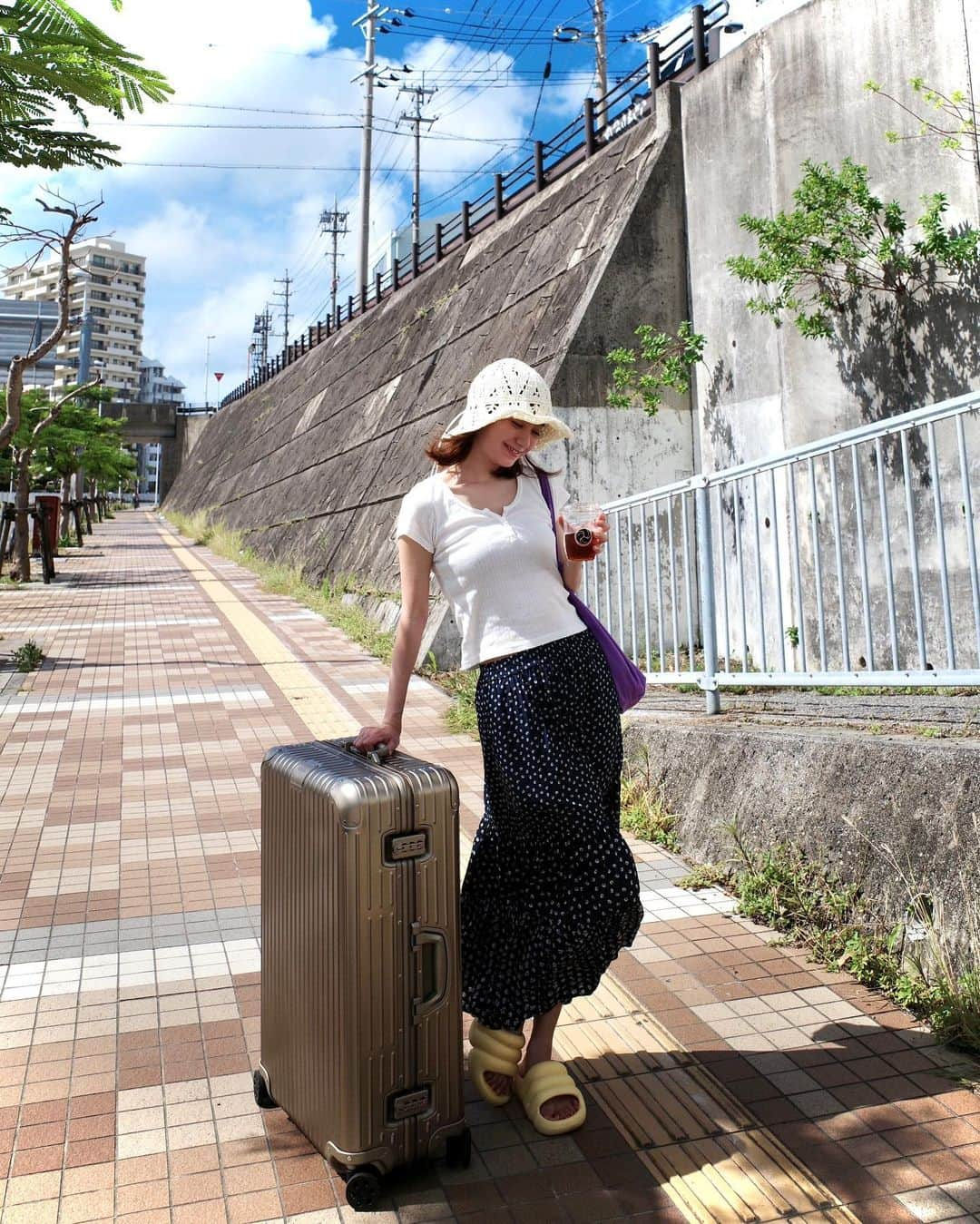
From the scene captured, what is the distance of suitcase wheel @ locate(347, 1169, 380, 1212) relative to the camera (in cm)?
221

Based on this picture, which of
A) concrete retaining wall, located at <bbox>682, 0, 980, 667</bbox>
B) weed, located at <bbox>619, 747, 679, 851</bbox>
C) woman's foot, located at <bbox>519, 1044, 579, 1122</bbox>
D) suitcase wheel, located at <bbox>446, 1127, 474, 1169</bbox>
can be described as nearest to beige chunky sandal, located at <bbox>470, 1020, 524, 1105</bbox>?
woman's foot, located at <bbox>519, 1044, 579, 1122</bbox>

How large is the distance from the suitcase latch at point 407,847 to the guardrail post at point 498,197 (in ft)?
59.5

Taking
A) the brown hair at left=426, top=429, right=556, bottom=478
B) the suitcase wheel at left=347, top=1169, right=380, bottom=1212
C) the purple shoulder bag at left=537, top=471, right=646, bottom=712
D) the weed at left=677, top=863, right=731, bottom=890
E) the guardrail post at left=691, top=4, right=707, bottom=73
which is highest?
the guardrail post at left=691, top=4, right=707, bottom=73

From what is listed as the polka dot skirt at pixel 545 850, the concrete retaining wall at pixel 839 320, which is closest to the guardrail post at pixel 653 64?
the concrete retaining wall at pixel 839 320

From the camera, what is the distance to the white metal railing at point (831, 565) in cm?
395

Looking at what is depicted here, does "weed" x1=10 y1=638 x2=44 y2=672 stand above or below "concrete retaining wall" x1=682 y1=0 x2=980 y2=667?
below

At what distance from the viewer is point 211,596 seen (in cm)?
1642

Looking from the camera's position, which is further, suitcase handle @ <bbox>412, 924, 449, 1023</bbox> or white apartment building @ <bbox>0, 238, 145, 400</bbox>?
white apartment building @ <bbox>0, 238, 145, 400</bbox>

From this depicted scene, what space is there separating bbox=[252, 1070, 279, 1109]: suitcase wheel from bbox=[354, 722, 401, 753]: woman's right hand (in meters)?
0.92

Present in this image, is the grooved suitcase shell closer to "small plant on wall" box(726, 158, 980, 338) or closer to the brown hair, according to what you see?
the brown hair

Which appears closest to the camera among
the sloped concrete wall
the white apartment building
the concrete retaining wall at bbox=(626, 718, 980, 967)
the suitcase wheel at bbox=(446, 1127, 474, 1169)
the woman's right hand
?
the suitcase wheel at bbox=(446, 1127, 474, 1169)

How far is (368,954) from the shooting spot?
7.13ft

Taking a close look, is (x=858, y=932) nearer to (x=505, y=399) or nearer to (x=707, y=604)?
(x=707, y=604)

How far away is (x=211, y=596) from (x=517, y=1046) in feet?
47.9
